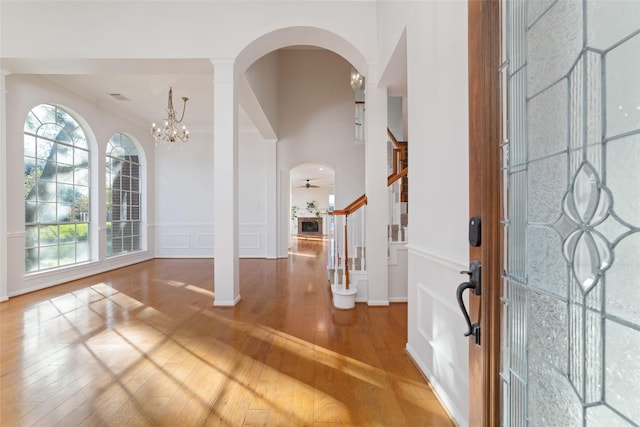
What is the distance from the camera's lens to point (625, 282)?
572mm

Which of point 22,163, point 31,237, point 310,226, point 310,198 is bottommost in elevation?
point 310,226

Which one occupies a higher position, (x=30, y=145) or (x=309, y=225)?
(x=30, y=145)

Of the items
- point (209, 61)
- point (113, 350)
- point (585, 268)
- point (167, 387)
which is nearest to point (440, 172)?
point (585, 268)

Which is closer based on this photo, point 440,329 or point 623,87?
point 623,87

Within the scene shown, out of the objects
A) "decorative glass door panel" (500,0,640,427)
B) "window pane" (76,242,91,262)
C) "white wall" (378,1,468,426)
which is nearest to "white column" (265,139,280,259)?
"window pane" (76,242,91,262)

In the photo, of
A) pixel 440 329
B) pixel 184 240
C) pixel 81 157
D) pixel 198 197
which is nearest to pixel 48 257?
pixel 81 157

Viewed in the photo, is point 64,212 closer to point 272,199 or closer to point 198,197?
point 198,197

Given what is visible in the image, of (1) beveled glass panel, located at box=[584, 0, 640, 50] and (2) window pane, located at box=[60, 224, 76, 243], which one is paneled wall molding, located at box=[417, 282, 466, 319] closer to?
(1) beveled glass panel, located at box=[584, 0, 640, 50]

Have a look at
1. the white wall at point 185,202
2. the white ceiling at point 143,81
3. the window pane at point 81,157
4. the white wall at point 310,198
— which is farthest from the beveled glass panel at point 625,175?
the white wall at point 310,198

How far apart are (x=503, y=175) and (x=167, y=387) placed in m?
2.27

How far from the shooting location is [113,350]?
8.55 feet

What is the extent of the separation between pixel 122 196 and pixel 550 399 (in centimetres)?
838

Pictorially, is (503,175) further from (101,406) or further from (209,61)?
(209,61)

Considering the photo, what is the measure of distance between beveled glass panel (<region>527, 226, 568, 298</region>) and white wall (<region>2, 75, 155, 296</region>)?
5885 mm
